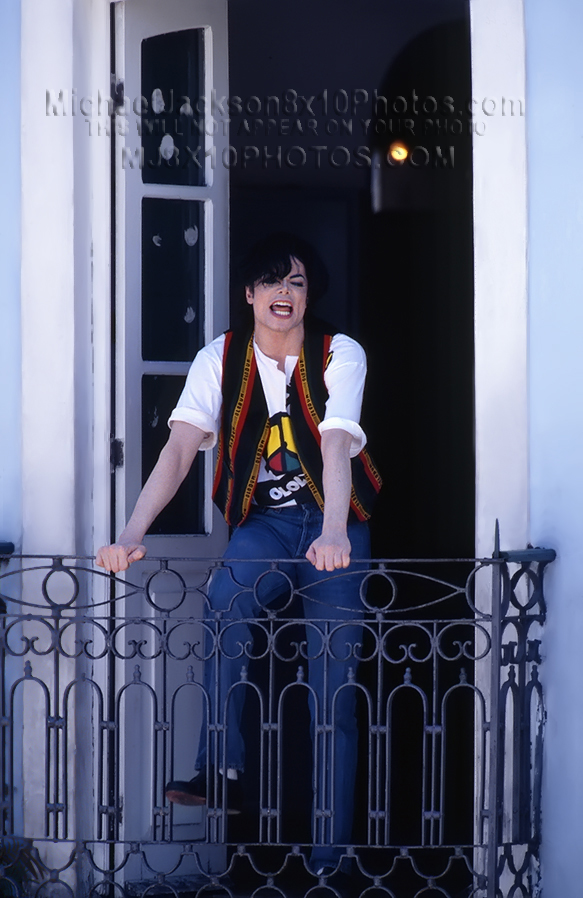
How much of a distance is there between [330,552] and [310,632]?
521 mm

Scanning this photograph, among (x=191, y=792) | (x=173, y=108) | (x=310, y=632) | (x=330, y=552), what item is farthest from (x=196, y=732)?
(x=173, y=108)

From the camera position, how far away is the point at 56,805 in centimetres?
345

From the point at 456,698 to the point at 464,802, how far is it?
46 cm

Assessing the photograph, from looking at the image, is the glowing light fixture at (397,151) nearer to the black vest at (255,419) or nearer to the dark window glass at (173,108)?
the dark window glass at (173,108)

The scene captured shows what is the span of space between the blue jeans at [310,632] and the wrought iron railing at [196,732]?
0.04 ft

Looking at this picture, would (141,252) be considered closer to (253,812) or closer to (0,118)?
(0,118)

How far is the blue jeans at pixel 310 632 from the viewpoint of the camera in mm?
3365

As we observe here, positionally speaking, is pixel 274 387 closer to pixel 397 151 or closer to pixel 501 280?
pixel 501 280

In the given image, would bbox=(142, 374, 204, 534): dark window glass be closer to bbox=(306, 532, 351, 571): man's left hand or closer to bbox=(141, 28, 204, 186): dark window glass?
bbox=(141, 28, 204, 186): dark window glass

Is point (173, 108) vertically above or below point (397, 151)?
below

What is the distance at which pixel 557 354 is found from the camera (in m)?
3.46

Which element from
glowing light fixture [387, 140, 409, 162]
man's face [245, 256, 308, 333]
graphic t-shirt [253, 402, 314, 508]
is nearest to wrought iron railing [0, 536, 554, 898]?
graphic t-shirt [253, 402, 314, 508]

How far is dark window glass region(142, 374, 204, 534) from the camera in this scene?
3.96 metres

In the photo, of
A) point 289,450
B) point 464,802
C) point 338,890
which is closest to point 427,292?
point 289,450
